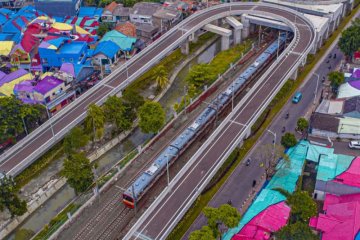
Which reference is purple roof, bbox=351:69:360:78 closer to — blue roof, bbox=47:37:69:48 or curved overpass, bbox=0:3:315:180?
curved overpass, bbox=0:3:315:180

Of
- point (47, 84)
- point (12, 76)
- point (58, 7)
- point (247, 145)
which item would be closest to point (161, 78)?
point (47, 84)

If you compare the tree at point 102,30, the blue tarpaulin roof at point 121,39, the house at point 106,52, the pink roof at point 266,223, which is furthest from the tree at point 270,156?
the tree at point 102,30

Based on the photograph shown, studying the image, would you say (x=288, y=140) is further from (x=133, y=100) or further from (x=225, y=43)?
(x=225, y=43)

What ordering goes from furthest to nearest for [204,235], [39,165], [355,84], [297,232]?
[355,84] → [39,165] → [297,232] → [204,235]

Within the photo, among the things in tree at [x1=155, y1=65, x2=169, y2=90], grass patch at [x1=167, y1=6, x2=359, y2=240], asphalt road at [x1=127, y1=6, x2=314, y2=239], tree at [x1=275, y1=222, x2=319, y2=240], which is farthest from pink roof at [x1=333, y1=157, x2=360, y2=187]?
tree at [x1=155, y1=65, x2=169, y2=90]

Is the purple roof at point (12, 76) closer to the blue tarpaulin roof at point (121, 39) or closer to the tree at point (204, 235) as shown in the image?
the blue tarpaulin roof at point (121, 39)

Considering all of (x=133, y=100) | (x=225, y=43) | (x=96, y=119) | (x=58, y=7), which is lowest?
(x=96, y=119)
